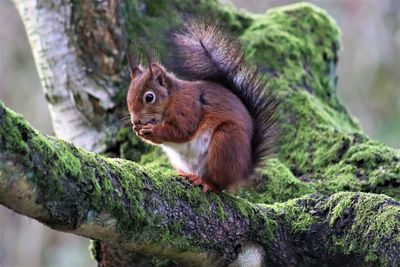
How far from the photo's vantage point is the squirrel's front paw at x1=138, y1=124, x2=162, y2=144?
2.50 metres

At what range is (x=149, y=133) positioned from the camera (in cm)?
251

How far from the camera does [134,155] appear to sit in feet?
11.8

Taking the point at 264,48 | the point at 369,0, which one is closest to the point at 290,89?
the point at 264,48

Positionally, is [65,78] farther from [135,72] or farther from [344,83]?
[344,83]

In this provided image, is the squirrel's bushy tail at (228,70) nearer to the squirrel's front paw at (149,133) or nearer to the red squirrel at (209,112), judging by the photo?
the red squirrel at (209,112)

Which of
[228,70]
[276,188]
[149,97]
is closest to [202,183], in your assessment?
[149,97]

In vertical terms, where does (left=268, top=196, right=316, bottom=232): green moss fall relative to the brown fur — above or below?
below

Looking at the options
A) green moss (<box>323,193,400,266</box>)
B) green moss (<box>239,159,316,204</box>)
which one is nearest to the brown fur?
green moss (<box>323,193,400,266</box>)

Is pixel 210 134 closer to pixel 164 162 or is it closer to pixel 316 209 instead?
pixel 316 209

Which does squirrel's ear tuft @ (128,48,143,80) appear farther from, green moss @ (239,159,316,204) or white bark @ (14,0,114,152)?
white bark @ (14,0,114,152)

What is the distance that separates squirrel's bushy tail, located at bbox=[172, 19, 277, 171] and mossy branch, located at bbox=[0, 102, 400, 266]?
0.26 metres

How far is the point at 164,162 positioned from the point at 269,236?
110 centimetres

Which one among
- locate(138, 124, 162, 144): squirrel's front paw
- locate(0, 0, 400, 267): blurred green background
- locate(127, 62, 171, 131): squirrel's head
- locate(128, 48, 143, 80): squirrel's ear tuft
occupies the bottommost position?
locate(0, 0, 400, 267): blurred green background

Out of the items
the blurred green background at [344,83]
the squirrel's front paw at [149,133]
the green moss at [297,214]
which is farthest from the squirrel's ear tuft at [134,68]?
the blurred green background at [344,83]
